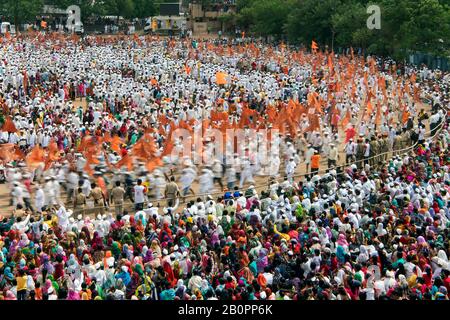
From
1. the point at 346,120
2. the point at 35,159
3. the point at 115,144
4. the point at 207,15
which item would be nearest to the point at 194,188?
the point at 115,144

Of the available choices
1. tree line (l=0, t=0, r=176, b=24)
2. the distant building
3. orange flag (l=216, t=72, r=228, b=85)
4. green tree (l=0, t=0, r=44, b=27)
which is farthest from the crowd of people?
the distant building

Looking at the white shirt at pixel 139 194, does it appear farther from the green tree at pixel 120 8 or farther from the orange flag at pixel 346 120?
the green tree at pixel 120 8

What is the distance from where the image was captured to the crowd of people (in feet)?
35.3

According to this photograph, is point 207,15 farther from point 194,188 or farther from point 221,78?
point 194,188

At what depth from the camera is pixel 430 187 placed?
1468 centimetres

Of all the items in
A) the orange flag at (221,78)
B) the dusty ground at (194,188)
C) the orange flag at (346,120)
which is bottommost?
the dusty ground at (194,188)

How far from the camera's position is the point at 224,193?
15.6m

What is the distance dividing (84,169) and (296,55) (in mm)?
21486

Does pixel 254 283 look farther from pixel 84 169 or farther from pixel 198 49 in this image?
pixel 198 49

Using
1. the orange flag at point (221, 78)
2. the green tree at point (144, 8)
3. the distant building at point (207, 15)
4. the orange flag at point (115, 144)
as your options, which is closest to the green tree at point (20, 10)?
the green tree at point (144, 8)

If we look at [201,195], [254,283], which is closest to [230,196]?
[201,195]

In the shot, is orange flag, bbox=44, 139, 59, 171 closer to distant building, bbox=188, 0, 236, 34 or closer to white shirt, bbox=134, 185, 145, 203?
white shirt, bbox=134, 185, 145, 203

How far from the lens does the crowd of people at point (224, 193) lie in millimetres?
10758

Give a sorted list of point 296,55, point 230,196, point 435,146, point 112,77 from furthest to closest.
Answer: point 296,55 < point 112,77 < point 435,146 < point 230,196
